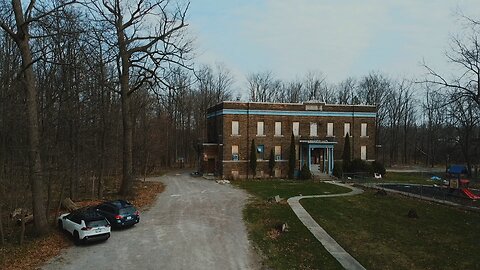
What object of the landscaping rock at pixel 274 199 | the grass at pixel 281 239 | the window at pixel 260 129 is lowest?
the grass at pixel 281 239

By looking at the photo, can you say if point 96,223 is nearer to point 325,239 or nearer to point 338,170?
point 325,239

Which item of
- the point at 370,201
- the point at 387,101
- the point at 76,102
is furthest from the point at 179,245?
the point at 387,101

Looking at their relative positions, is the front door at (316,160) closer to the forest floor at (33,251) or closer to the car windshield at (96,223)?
the car windshield at (96,223)

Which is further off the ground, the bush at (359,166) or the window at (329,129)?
the window at (329,129)

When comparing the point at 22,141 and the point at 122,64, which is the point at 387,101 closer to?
the point at 122,64

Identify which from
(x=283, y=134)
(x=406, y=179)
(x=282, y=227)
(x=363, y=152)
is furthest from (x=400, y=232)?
(x=363, y=152)

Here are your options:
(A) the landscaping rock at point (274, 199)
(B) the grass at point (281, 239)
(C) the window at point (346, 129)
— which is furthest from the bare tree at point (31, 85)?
(C) the window at point (346, 129)

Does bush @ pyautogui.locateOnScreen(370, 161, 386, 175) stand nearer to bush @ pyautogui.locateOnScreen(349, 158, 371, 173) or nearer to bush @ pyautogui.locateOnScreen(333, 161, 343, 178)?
bush @ pyautogui.locateOnScreen(349, 158, 371, 173)

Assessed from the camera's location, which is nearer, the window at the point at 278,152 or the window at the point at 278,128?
the window at the point at 278,128
